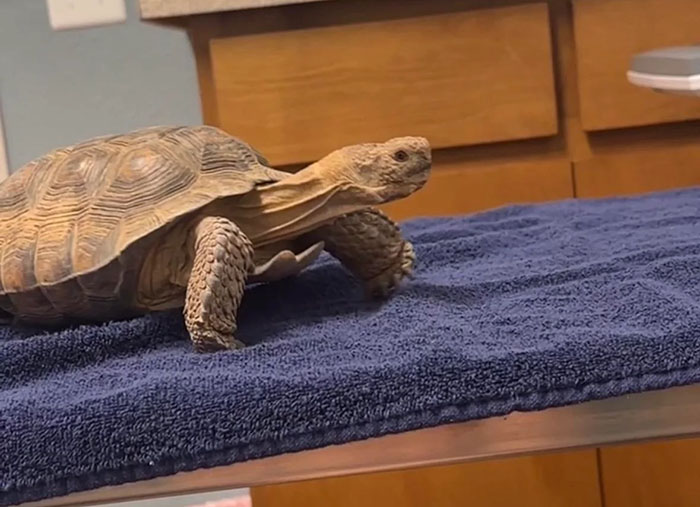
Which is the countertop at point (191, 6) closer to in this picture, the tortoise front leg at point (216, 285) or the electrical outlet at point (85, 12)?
the electrical outlet at point (85, 12)

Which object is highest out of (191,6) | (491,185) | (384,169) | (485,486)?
(191,6)

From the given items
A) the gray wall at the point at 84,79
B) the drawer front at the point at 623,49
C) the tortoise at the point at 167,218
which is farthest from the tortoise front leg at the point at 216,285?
the gray wall at the point at 84,79

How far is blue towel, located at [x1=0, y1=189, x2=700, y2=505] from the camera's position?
0.52m

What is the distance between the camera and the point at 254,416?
52 centimetres

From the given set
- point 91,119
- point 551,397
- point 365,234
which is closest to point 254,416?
point 551,397

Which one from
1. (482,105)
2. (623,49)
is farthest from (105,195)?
(623,49)

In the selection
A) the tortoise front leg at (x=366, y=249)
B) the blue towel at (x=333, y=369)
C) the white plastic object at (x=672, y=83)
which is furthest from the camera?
the white plastic object at (x=672, y=83)

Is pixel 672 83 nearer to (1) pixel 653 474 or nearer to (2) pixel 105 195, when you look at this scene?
(1) pixel 653 474

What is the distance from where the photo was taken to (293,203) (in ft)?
2.31

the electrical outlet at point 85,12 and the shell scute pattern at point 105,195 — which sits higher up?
the electrical outlet at point 85,12

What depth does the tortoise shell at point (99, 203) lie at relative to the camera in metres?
0.66

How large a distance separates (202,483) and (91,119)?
1.00m

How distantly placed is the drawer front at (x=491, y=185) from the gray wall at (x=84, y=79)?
44 cm

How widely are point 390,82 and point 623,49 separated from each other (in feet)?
0.89
